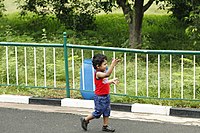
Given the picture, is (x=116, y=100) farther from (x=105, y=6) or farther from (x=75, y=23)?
(x=75, y=23)

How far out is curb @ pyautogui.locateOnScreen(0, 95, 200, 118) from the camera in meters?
7.26

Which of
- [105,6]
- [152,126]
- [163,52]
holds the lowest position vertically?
[152,126]

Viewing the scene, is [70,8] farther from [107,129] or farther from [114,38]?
[107,129]

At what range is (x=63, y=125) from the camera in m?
6.91

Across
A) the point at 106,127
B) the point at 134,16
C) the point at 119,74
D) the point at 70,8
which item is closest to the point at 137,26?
the point at 134,16

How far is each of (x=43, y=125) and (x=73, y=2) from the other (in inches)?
393

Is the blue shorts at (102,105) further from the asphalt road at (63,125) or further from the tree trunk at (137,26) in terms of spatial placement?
the tree trunk at (137,26)

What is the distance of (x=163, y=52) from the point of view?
7445mm

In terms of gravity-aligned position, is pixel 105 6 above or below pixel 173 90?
above

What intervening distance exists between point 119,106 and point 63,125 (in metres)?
1.11

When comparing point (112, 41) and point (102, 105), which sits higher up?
point (112, 41)

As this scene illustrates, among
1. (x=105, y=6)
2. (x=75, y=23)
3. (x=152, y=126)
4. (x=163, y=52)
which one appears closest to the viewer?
(x=152, y=126)

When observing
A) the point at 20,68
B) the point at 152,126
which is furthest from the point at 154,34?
the point at 152,126

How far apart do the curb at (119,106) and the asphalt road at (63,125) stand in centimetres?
41
